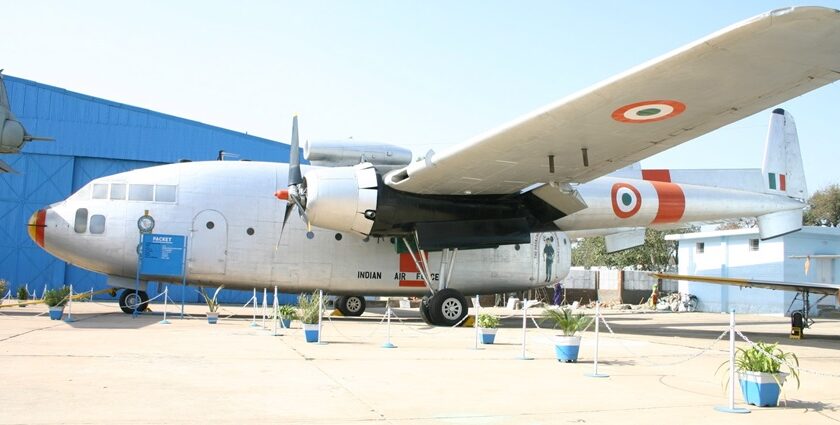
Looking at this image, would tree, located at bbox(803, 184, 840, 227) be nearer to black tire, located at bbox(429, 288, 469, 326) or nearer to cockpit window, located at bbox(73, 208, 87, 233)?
black tire, located at bbox(429, 288, 469, 326)

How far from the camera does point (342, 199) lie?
15.9m

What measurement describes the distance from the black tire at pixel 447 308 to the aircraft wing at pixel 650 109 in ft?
8.82

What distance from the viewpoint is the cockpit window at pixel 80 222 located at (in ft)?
56.7

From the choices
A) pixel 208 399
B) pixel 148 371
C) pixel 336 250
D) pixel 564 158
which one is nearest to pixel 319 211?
pixel 336 250

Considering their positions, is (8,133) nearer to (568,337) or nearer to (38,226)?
(38,226)

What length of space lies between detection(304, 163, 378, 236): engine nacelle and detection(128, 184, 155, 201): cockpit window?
4562mm

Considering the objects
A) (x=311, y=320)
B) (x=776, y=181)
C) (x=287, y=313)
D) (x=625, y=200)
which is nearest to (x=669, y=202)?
(x=625, y=200)

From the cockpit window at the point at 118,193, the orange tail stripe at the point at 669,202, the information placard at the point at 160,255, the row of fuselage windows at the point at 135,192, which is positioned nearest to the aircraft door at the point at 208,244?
the information placard at the point at 160,255

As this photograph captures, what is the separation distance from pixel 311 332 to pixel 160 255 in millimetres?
6910

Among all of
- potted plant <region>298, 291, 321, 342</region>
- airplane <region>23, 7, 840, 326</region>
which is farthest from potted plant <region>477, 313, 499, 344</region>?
airplane <region>23, 7, 840, 326</region>

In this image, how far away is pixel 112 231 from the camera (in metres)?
17.4

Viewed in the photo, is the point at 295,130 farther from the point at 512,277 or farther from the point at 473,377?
the point at 473,377

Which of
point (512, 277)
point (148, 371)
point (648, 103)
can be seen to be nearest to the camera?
point (148, 371)

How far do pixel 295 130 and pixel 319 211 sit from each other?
3145 mm
